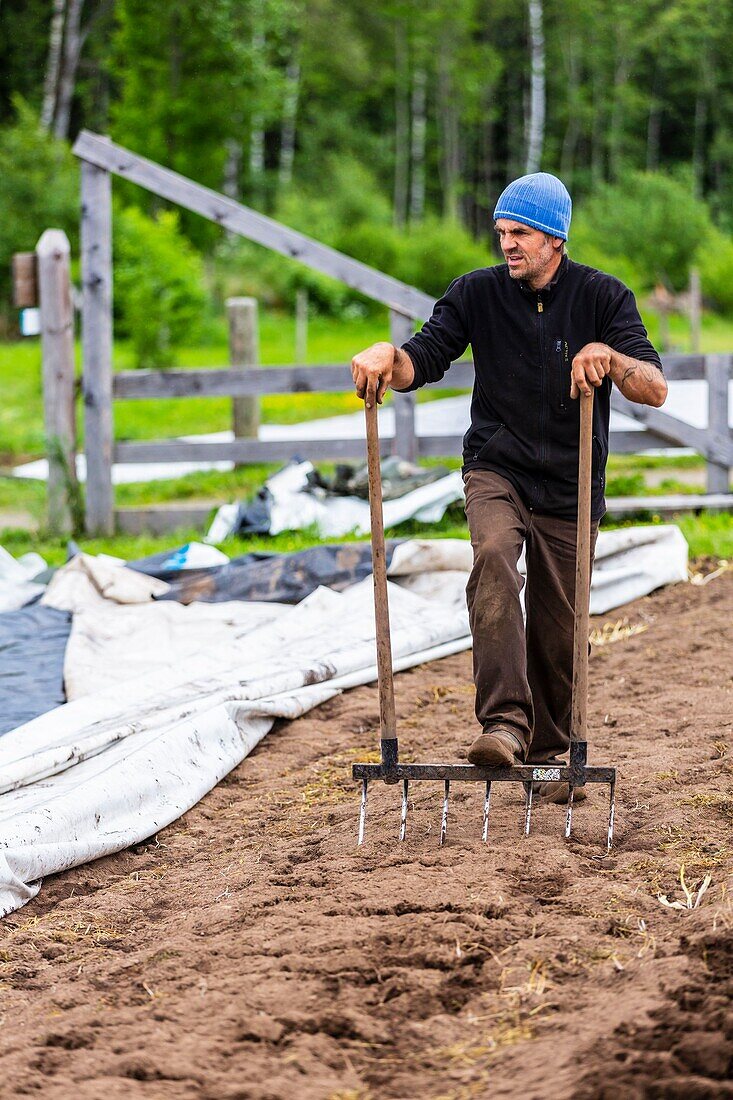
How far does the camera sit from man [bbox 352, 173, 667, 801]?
3938 millimetres

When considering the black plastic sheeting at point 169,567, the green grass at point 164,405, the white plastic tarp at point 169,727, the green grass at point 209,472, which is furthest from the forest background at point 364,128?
the white plastic tarp at point 169,727

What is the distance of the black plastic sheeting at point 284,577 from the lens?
24.2 feet

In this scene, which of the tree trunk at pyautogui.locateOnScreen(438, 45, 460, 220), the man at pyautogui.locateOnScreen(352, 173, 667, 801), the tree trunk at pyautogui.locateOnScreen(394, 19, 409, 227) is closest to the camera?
the man at pyautogui.locateOnScreen(352, 173, 667, 801)

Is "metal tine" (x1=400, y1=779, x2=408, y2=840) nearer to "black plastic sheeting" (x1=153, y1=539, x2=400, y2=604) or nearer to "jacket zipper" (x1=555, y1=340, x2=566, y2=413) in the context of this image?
"jacket zipper" (x1=555, y1=340, x2=566, y2=413)

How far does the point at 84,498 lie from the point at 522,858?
6.75 m

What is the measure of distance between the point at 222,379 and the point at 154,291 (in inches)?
347

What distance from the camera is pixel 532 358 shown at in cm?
409

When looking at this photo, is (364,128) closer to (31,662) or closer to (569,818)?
(31,662)

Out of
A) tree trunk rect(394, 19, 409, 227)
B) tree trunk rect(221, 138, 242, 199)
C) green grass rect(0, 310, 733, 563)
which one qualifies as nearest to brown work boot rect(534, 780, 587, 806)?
green grass rect(0, 310, 733, 563)

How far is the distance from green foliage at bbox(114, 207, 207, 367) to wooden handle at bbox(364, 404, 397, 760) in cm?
1450

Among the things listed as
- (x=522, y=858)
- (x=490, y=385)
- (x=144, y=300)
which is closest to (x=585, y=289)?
(x=490, y=385)

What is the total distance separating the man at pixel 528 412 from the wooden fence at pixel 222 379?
500 centimetres

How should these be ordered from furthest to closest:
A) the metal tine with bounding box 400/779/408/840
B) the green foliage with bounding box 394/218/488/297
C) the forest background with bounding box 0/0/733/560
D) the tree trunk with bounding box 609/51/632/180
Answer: the tree trunk with bounding box 609/51/632/180, the green foliage with bounding box 394/218/488/297, the forest background with bounding box 0/0/733/560, the metal tine with bounding box 400/779/408/840

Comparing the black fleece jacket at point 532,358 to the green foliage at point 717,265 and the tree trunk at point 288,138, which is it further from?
the tree trunk at point 288,138
